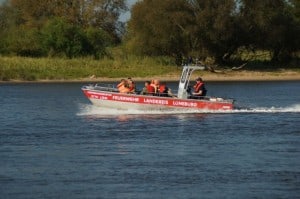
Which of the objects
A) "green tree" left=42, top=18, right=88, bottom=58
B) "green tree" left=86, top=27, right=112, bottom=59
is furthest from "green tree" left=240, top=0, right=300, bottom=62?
"green tree" left=42, top=18, right=88, bottom=58

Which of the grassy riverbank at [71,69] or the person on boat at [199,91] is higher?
the person on boat at [199,91]

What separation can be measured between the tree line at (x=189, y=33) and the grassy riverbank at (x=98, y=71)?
2.97 metres

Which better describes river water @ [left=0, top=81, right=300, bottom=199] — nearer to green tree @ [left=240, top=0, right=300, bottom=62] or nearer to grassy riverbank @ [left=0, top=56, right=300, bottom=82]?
→ grassy riverbank @ [left=0, top=56, right=300, bottom=82]

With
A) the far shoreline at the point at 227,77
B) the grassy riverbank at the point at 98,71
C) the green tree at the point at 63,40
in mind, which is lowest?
the far shoreline at the point at 227,77

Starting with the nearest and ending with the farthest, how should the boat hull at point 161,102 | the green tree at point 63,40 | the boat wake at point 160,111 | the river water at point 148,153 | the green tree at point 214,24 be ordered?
the river water at point 148,153 < the boat hull at point 161,102 < the boat wake at point 160,111 < the green tree at point 214,24 < the green tree at point 63,40

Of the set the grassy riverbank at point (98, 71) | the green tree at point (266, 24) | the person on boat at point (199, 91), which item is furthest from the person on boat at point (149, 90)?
the green tree at point (266, 24)

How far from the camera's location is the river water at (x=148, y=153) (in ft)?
75.3

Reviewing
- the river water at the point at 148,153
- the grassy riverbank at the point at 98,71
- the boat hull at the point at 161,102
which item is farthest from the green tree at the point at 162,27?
the boat hull at the point at 161,102

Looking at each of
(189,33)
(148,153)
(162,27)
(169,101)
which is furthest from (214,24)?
(148,153)

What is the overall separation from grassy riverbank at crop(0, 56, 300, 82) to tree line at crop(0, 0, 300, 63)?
2971 millimetres

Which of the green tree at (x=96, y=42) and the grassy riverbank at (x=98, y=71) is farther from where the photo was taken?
the green tree at (x=96, y=42)

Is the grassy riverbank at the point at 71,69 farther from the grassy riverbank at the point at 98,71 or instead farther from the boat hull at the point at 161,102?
the boat hull at the point at 161,102

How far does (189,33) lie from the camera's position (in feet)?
287

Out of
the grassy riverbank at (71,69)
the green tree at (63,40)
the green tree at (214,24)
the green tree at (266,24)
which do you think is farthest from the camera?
the green tree at (63,40)
